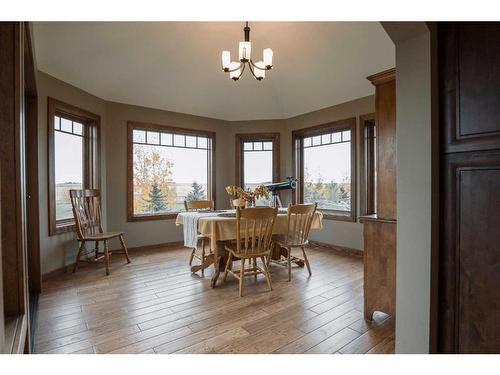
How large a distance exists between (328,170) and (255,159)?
1.50 m

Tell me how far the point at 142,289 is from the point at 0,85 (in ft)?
7.50

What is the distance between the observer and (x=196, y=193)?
5.35 m

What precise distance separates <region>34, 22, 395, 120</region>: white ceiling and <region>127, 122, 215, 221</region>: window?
1.62 feet

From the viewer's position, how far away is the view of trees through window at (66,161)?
3.65m

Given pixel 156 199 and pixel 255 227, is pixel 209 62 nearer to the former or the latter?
pixel 156 199

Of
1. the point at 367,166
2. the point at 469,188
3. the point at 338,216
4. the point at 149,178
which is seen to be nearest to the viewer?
the point at 469,188

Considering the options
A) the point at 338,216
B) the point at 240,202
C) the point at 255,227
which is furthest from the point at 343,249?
the point at 255,227

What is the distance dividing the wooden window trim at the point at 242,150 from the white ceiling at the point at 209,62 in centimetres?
46

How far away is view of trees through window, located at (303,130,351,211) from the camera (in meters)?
4.69

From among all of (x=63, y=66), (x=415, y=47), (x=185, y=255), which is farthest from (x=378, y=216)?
(x=63, y=66)

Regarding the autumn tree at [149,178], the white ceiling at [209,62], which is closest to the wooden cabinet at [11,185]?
the white ceiling at [209,62]

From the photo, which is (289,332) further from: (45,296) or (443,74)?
(45,296)

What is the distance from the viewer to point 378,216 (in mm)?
2193

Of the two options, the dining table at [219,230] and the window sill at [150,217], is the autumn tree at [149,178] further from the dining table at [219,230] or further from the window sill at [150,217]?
A: the dining table at [219,230]
